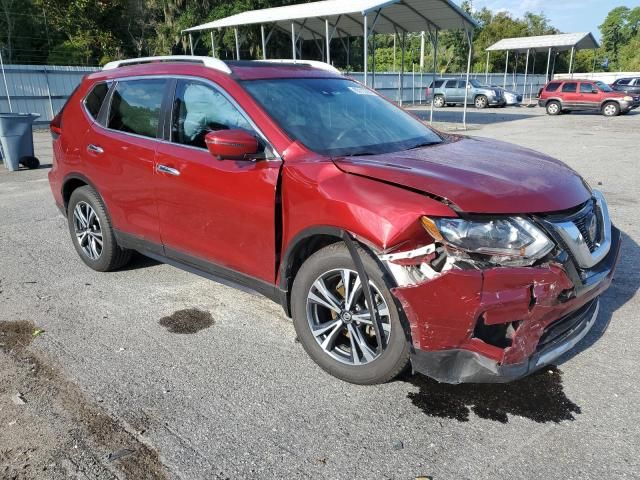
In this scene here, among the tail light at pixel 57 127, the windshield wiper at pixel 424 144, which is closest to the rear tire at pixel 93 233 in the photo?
the tail light at pixel 57 127

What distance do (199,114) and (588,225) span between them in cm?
264

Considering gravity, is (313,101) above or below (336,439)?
above

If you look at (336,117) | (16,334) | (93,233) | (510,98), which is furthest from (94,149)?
(510,98)

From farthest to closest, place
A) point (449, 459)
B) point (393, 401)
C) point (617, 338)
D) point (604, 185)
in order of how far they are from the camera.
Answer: point (604, 185) < point (617, 338) < point (393, 401) < point (449, 459)

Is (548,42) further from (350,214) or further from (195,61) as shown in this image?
(350,214)

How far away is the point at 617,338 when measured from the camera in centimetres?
355

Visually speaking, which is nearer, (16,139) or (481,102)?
(16,139)

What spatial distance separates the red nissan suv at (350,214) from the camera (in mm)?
2523

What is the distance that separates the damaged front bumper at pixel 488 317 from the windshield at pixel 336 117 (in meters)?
1.22

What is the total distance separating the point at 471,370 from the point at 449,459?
1.39 ft

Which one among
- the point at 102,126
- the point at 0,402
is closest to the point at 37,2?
the point at 102,126

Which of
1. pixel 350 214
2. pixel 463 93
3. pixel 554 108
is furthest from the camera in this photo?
pixel 463 93

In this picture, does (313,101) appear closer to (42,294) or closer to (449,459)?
(449,459)

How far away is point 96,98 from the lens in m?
4.70
